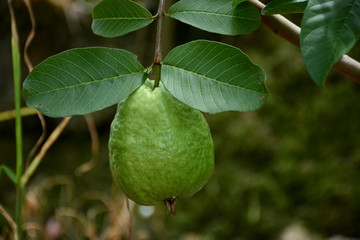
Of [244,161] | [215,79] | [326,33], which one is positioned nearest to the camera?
[326,33]

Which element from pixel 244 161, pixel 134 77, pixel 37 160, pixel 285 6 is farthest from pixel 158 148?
pixel 244 161

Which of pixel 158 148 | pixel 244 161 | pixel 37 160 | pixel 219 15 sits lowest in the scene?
pixel 244 161

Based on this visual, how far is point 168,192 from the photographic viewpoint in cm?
48

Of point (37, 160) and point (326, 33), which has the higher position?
point (326, 33)

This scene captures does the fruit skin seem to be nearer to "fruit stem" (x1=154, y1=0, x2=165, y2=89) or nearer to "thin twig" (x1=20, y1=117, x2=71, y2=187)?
"fruit stem" (x1=154, y1=0, x2=165, y2=89)

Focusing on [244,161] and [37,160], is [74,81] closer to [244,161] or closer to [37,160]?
[37,160]

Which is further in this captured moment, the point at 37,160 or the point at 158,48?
the point at 37,160

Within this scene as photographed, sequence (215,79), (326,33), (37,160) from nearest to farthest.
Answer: (326,33) < (215,79) < (37,160)

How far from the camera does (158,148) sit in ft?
1.53

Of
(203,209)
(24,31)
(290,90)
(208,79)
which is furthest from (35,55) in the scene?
(208,79)

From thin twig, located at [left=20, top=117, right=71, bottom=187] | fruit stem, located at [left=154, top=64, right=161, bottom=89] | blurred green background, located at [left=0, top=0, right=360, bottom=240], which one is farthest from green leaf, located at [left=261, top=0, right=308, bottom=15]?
blurred green background, located at [left=0, top=0, right=360, bottom=240]

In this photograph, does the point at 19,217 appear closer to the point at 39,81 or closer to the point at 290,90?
the point at 39,81

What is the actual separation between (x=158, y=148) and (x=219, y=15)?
0.19m

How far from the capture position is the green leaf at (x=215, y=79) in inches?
17.2
